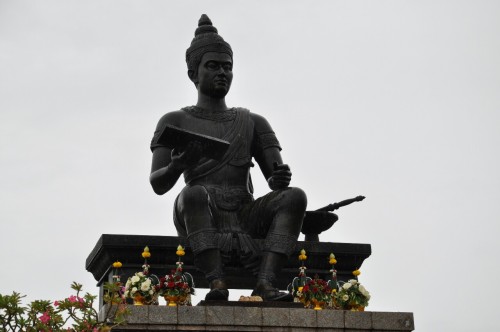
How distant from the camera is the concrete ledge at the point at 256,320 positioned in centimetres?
1355

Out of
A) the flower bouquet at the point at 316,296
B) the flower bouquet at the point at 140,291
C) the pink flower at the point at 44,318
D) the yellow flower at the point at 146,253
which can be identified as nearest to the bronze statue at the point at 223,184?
the flower bouquet at the point at 316,296

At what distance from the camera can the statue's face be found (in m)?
15.9

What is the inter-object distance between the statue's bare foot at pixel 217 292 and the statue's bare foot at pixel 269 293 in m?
0.41

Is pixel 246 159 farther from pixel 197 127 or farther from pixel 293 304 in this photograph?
pixel 293 304

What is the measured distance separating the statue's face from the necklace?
23 centimetres

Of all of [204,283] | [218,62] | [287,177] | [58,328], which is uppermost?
[218,62]

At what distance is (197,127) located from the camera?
15734mm

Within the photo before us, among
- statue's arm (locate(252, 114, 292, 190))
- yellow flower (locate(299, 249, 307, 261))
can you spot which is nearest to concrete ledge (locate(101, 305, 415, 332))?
yellow flower (locate(299, 249, 307, 261))

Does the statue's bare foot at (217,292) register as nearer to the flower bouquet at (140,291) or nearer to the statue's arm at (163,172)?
the flower bouquet at (140,291)

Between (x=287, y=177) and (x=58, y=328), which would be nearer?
(x=58, y=328)

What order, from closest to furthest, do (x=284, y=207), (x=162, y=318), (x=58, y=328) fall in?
(x=58, y=328) < (x=162, y=318) < (x=284, y=207)

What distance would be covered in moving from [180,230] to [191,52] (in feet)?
7.94

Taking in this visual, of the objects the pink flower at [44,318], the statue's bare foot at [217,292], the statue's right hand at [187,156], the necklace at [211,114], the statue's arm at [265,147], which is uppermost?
the necklace at [211,114]

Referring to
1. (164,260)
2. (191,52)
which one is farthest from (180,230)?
(191,52)
